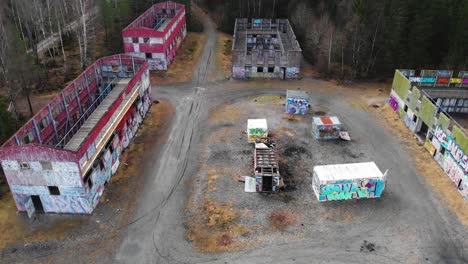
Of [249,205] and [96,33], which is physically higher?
[96,33]

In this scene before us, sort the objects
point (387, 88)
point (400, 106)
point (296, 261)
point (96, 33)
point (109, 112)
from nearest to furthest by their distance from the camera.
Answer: point (296, 261) → point (109, 112) → point (400, 106) → point (387, 88) → point (96, 33)

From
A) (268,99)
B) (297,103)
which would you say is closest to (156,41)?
(268,99)

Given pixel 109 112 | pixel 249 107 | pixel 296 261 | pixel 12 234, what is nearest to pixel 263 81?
pixel 249 107

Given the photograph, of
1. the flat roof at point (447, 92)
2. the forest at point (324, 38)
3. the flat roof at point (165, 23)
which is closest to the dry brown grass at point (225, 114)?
the forest at point (324, 38)

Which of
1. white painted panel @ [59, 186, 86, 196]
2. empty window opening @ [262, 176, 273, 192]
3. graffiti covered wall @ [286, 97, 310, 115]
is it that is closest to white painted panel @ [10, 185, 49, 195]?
white painted panel @ [59, 186, 86, 196]

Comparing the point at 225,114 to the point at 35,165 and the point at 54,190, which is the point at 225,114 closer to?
the point at 54,190

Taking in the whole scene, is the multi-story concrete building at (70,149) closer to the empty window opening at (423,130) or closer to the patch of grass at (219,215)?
the patch of grass at (219,215)

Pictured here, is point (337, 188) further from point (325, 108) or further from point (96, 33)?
point (96, 33)
